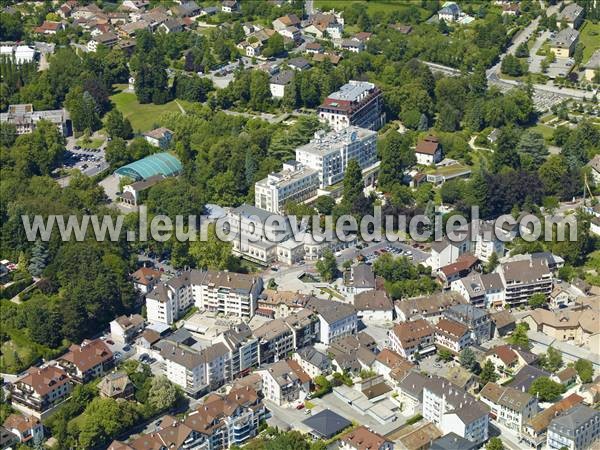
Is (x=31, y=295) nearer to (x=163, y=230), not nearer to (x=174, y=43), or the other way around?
(x=163, y=230)

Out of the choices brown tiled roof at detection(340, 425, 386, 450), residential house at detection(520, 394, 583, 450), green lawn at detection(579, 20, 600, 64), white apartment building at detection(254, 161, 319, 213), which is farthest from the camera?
green lawn at detection(579, 20, 600, 64)

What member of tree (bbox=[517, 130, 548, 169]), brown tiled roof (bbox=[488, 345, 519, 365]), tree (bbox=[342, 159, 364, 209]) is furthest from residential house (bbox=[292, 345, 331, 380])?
tree (bbox=[517, 130, 548, 169])

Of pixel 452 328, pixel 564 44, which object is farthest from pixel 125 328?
pixel 564 44

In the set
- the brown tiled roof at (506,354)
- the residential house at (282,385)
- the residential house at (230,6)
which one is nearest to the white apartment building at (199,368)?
→ the residential house at (282,385)

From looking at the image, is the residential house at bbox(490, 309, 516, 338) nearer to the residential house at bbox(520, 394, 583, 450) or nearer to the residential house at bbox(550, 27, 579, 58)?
the residential house at bbox(520, 394, 583, 450)

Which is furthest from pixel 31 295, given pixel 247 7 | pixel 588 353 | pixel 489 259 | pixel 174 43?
pixel 247 7

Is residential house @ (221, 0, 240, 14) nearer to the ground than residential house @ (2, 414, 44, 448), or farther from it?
farther from it

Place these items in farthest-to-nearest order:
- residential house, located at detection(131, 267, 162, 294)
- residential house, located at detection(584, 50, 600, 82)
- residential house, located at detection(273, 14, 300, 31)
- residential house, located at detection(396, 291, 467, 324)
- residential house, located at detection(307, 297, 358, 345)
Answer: residential house, located at detection(273, 14, 300, 31) → residential house, located at detection(584, 50, 600, 82) → residential house, located at detection(131, 267, 162, 294) → residential house, located at detection(396, 291, 467, 324) → residential house, located at detection(307, 297, 358, 345)
